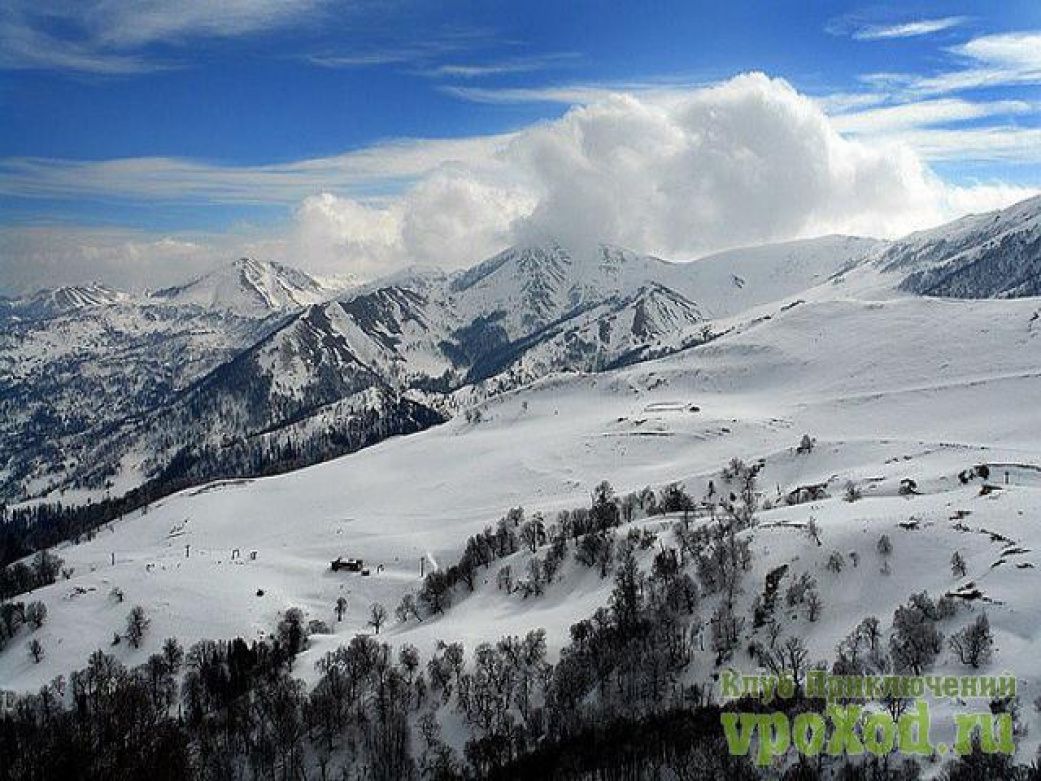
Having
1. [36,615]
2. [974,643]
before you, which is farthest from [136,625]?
[974,643]

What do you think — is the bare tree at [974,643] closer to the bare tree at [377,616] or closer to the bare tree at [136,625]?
the bare tree at [377,616]

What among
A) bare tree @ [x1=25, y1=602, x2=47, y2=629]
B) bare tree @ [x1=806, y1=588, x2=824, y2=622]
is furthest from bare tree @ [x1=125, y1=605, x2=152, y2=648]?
bare tree @ [x1=806, y1=588, x2=824, y2=622]

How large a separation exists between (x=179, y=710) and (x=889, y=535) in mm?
109473

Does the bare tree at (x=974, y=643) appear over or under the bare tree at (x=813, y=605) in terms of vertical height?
over

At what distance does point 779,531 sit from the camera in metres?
122

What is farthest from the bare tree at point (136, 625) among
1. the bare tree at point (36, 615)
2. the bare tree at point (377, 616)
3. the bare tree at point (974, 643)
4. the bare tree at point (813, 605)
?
the bare tree at point (974, 643)

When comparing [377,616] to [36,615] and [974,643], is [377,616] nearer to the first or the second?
[36,615]

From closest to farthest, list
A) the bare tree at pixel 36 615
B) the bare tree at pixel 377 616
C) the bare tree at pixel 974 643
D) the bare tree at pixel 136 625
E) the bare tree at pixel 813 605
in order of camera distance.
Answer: the bare tree at pixel 974 643
the bare tree at pixel 813 605
the bare tree at pixel 136 625
the bare tree at pixel 36 615
the bare tree at pixel 377 616

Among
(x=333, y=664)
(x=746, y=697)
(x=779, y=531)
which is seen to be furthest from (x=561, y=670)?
(x=779, y=531)

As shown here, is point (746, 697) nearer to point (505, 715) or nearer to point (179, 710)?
point (505, 715)

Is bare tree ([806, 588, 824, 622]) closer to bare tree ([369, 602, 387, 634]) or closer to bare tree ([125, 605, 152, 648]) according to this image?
bare tree ([369, 602, 387, 634])

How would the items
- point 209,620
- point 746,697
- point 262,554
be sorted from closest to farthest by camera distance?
point 746,697 → point 209,620 → point 262,554

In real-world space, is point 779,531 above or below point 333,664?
above

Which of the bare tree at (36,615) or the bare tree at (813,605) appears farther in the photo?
the bare tree at (36,615)
